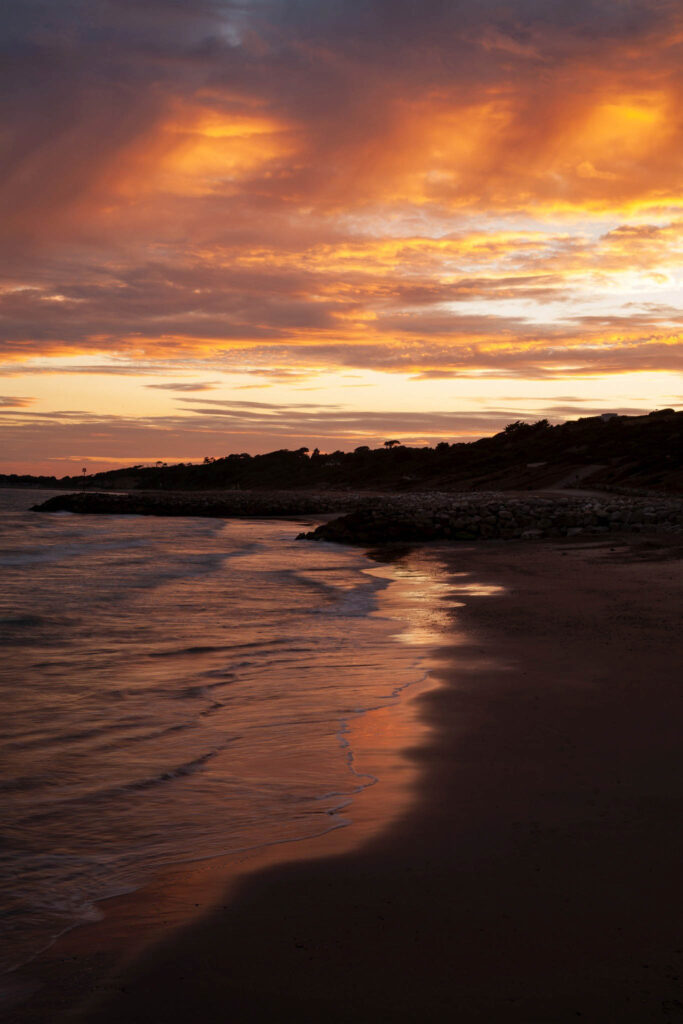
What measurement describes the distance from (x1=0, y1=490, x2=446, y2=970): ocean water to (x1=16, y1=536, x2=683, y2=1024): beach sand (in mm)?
367

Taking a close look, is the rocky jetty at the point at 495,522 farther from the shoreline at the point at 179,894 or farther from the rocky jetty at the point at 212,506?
the shoreline at the point at 179,894

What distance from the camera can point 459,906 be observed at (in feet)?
12.7

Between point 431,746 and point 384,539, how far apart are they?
2620cm

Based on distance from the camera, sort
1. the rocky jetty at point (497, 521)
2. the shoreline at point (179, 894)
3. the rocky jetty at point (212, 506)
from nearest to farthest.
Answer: the shoreline at point (179, 894) → the rocky jetty at point (497, 521) → the rocky jetty at point (212, 506)

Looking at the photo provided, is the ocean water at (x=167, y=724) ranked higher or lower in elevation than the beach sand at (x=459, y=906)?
lower

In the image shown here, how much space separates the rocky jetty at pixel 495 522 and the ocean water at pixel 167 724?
14.0m

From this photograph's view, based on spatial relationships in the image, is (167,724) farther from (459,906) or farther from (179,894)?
Result: (459,906)

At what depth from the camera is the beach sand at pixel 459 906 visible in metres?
3.15

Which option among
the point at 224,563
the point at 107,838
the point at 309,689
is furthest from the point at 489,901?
the point at 224,563

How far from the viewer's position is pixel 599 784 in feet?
18.1

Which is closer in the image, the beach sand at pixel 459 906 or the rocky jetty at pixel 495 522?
the beach sand at pixel 459 906

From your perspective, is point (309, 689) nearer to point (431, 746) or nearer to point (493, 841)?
point (431, 746)

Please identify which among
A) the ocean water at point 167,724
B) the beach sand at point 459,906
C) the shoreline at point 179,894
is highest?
the beach sand at point 459,906

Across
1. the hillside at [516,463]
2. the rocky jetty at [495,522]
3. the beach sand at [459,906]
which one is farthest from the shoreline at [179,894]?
the hillside at [516,463]
